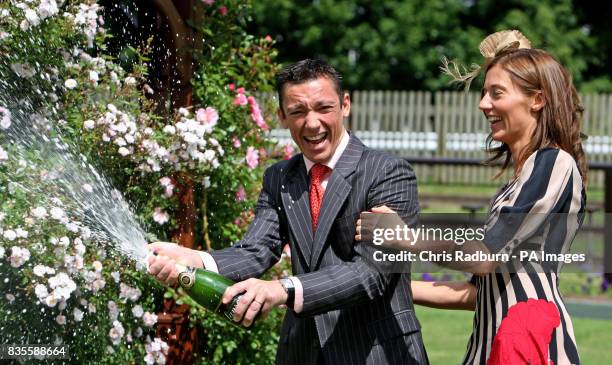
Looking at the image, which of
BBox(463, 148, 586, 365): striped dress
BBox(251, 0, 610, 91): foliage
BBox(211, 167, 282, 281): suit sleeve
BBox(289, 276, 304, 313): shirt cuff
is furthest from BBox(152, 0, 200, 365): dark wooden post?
BBox(251, 0, 610, 91): foliage

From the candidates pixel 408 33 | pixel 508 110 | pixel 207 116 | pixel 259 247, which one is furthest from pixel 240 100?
pixel 408 33

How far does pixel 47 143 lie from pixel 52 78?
33 centimetres

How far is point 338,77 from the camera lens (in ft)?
11.7

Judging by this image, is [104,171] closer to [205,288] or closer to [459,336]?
[205,288]

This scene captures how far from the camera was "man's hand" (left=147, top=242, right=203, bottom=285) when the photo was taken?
3.29 m

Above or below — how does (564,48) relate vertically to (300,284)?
above

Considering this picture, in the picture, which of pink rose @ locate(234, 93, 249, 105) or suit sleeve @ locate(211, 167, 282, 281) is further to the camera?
pink rose @ locate(234, 93, 249, 105)

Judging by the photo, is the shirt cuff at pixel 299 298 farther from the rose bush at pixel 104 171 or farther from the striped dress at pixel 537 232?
the rose bush at pixel 104 171

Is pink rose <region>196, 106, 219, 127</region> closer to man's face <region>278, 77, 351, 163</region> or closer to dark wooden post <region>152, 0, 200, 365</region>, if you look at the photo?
dark wooden post <region>152, 0, 200, 365</region>

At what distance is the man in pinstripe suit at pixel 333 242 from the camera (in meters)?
3.42

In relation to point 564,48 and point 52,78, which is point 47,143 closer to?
point 52,78

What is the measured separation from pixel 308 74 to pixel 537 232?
947 mm

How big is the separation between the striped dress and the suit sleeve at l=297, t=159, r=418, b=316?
371 millimetres

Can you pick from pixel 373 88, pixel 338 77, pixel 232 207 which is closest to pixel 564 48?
pixel 373 88
